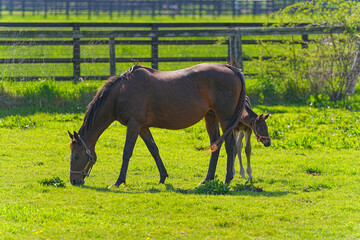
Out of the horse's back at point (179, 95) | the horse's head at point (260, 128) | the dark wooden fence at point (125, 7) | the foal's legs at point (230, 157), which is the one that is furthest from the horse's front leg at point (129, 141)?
the dark wooden fence at point (125, 7)

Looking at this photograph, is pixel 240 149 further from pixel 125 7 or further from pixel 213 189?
pixel 125 7

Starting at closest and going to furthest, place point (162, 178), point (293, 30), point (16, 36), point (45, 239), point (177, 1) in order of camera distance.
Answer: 1. point (45, 239)
2. point (162, 178)
3. point (16, 36)
4. point (293, 30)
5. point (177, 1)

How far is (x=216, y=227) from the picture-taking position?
269 inches

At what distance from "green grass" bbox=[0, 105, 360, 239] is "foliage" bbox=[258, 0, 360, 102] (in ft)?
7.84

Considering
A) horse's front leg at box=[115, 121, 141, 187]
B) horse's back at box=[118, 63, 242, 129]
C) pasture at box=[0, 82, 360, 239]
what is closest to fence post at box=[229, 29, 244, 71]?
pasture at box=[0, 82, 360, 239]

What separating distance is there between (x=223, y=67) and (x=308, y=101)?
7.22 meters

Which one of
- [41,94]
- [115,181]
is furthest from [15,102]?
[115,181]

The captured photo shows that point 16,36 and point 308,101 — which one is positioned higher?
point 16,36

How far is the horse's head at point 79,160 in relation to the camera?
9016 mm

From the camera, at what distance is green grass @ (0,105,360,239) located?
673cm

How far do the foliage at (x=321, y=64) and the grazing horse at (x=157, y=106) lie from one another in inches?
287

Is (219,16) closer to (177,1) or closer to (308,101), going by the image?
(177,1)

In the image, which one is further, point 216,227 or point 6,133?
point 6,133

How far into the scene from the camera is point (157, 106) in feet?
30.2
